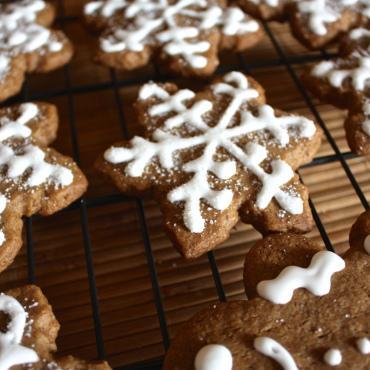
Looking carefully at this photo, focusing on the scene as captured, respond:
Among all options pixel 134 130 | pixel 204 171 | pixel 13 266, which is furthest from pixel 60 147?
pixel 204 171

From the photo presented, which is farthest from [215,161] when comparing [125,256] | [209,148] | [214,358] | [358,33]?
[358,33]

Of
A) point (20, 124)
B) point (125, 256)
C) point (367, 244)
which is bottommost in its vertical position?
point (125, 256)

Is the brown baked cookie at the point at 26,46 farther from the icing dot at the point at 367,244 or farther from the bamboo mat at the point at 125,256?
Answer: the icing dot at the point at 367,244

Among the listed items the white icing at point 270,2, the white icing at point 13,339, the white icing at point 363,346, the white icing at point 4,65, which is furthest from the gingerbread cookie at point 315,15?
the white icing at point 13,339

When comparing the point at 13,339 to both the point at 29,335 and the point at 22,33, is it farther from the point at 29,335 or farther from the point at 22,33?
the point at 22,33

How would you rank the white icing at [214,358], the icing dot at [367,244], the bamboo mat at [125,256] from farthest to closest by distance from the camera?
the bamboo mat at [125,256] → the icing dot at [367,244] → the white icing at [214,358]

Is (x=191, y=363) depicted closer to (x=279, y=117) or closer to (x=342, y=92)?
(x=279, y=117)
